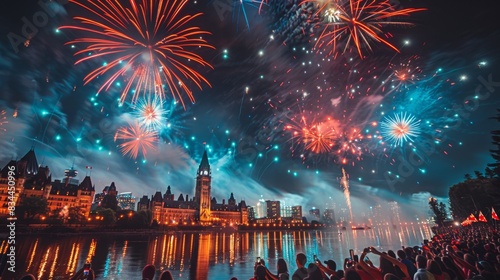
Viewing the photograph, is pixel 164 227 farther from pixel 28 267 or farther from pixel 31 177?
pixel 28 267

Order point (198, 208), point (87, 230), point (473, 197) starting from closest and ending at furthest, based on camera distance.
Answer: point (473, 197) → point (87, 230) → point (198, 208)

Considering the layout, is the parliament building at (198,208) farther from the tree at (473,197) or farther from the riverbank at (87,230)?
the tree at (473,197)

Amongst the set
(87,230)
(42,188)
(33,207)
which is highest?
(42,188)

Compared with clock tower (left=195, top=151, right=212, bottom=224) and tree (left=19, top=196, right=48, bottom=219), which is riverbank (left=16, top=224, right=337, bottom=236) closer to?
tree (left=19, top=196, right=48, bottom=219)

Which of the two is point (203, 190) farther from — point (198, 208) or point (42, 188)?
point (42, 188)

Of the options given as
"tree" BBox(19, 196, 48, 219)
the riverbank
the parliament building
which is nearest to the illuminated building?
"tree" BBox(19, 196, 48, 219)

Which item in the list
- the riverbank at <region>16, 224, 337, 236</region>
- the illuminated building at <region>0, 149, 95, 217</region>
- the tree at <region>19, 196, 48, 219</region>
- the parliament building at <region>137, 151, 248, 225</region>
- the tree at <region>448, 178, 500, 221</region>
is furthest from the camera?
the parliament building at <region>137, 151, 248, 225</region>

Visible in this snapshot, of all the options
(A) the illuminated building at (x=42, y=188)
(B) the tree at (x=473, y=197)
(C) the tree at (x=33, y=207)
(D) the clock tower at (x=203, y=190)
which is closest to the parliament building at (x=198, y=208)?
(D) the clock tower at (x=203, y=190)

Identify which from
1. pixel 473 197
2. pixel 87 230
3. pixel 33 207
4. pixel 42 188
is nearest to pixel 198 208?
pixel 42 188
